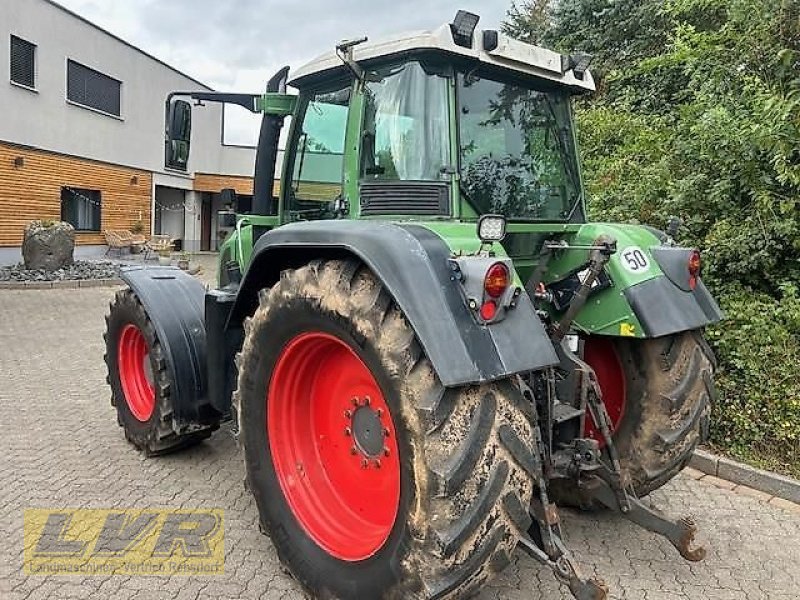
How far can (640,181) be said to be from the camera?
724 cm

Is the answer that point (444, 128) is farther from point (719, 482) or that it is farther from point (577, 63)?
point (719, 482)

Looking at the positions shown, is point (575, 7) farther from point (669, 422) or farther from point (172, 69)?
point (172, 69)

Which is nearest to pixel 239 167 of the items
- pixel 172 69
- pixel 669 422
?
pixel 172 69

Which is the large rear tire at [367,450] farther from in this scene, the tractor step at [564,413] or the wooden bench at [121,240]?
the wooden bench at [121,240]

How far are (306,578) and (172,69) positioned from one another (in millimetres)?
25309

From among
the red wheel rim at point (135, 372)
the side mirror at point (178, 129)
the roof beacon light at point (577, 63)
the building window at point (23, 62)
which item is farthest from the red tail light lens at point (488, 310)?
the building window at point (23, 62)

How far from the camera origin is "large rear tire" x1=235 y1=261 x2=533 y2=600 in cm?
226

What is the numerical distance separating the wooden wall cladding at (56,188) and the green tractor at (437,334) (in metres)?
15.7

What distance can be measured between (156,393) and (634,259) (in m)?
2.92

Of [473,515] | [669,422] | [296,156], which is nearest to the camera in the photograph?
[473,515]

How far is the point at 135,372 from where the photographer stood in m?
4.73

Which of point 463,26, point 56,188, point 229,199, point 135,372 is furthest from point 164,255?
point 463,26

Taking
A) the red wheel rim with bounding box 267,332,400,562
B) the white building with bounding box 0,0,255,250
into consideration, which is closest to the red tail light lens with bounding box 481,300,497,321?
the red wheel rim with bounding box 267,332,400,562

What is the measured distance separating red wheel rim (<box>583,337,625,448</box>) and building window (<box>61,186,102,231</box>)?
19353mm
